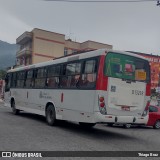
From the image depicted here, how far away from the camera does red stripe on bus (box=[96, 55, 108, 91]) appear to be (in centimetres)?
1012

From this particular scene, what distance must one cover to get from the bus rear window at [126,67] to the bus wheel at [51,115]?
12.7ft

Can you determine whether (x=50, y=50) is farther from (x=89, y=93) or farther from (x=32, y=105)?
(x=89, y=93)

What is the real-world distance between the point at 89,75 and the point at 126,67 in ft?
4.86

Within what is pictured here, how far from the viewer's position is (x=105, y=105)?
10156 mm

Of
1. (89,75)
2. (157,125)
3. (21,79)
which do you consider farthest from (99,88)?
(21,79)

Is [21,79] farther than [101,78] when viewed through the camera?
Yes

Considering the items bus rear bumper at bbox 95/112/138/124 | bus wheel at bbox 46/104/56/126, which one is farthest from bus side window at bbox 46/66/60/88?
bus rear bumper at bbox 95/112/138/124

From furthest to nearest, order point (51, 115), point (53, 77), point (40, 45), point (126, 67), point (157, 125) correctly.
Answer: point (40, 45), point (157, 125), point (53, 77), point (51, 115), point (126, 67)

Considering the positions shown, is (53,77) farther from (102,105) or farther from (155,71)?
(155,71)

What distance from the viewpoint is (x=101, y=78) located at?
33.2 feet

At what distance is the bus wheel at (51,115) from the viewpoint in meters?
12.9

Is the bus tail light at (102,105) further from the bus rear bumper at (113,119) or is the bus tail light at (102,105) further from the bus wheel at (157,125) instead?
the bus wheel at (157,125)

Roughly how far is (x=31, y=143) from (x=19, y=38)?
48098 mm

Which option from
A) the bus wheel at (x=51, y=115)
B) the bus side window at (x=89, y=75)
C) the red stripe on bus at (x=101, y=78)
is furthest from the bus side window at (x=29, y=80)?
the red stripe on bus at (x=101, y=78)
